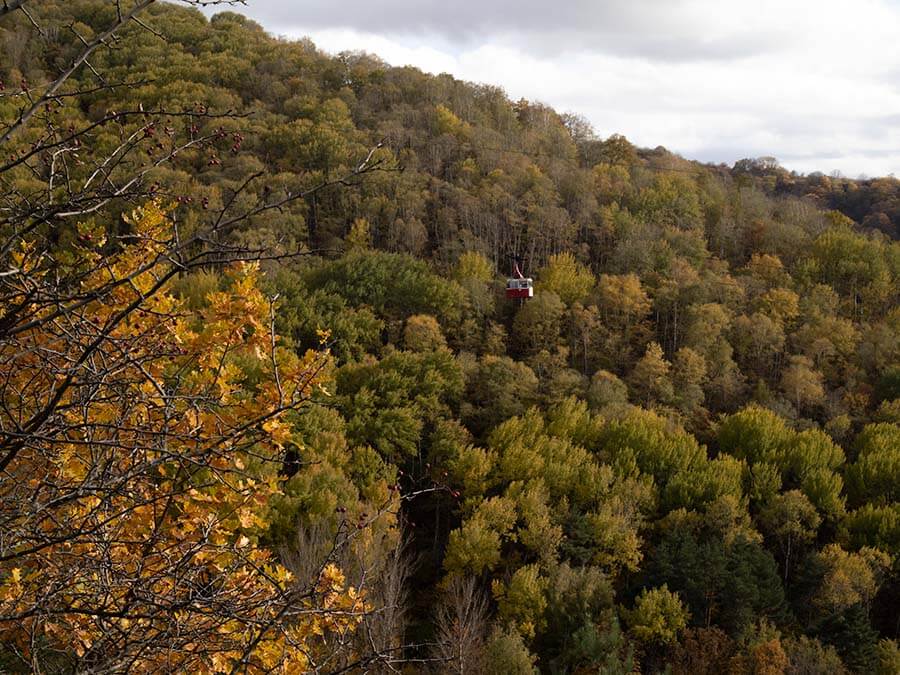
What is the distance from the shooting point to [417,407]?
30.3 meters

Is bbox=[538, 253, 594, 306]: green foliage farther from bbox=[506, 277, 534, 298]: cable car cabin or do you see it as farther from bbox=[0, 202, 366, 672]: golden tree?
bbox=[0, 202, 366, 672]: golden tree

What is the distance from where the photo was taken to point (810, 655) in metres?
20.5

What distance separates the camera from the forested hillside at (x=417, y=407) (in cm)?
344

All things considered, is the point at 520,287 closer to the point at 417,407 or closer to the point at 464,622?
the point at 417,407

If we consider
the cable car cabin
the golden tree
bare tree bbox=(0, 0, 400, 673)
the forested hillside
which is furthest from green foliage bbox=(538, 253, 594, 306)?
bare tree bbox=(0, 0, 400, 673)

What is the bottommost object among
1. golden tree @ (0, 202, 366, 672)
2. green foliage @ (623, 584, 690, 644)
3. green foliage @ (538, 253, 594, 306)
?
green foliage @ (623, 584, 690, 644)

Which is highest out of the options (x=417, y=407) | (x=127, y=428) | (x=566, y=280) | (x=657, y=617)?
(x=127, y=428)

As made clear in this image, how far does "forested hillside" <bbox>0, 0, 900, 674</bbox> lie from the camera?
344 centimetres

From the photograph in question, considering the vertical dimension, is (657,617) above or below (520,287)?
below

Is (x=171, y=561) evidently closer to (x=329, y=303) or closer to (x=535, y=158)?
(x=329, y=303)

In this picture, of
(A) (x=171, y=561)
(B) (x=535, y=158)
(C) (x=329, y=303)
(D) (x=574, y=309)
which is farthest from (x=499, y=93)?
(A) (x=171, y=561)

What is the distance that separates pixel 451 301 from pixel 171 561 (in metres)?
35.3

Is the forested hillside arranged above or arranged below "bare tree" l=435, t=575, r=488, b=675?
above

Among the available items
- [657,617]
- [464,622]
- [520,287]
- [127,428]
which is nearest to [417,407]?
[520,287]
